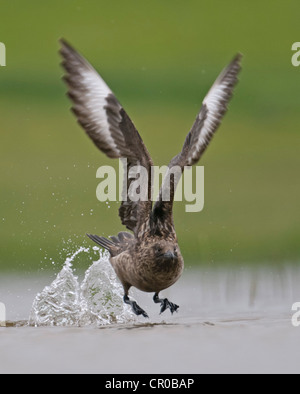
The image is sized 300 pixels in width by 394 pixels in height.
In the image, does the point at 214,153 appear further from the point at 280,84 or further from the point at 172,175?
the point at 172,175

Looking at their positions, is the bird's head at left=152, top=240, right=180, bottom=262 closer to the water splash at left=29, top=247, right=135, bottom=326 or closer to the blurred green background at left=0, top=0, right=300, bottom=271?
the water splash at left=29, top=247, right=135, bottom=326

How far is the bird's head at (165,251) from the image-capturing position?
874 cm

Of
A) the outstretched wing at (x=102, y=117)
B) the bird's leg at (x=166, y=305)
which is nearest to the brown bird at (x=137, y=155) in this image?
the outstretched wing at (x=102, y=117)

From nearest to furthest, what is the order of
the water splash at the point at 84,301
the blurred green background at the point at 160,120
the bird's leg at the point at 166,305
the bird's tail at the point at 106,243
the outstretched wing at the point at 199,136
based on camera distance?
the outstretched wing at the point at 199,136
the water splash at the point at 84,301
the bird's leg at the point at 166,305
the bird's tail at the point at 106,243
the blurred green background at the point at 160,120

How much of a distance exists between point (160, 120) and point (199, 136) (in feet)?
19.2

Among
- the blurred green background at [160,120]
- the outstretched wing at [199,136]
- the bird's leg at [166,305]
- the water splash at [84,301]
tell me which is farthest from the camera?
the blurred green background at [160,120]

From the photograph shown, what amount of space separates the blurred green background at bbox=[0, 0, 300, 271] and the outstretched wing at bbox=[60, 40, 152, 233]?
2.66 metres

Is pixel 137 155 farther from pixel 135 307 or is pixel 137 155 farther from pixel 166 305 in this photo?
pixel 166 305

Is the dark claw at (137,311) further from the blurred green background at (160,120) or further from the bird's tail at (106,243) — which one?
the blurred green background at (160,120)

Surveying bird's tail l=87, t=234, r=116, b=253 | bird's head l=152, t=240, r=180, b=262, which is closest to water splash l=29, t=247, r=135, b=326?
bird's tail l=87, t=234, r=116, b=253

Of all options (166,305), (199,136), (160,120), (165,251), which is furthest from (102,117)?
(160,120)

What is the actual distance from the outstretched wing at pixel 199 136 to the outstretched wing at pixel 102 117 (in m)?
0.19

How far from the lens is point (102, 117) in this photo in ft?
29.0

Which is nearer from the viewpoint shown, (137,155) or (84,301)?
(137,155)
